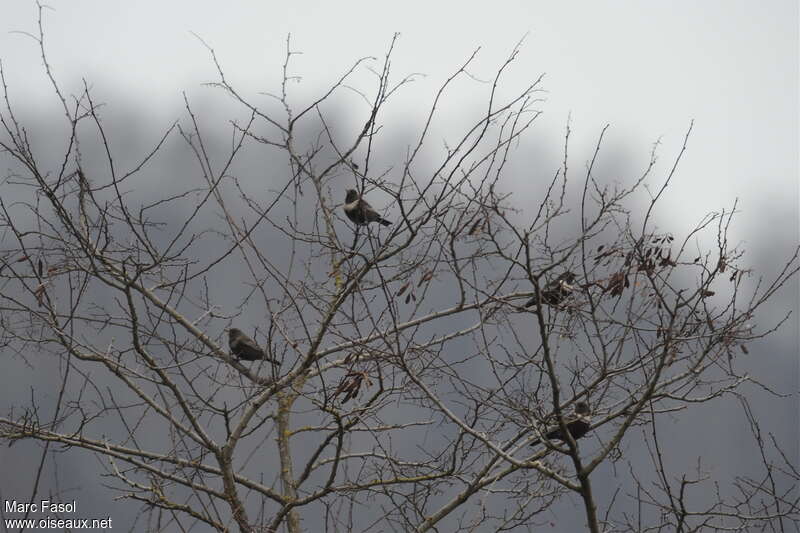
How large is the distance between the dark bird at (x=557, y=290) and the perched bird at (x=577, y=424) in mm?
569

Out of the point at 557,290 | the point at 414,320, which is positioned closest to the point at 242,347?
the point at 414,320

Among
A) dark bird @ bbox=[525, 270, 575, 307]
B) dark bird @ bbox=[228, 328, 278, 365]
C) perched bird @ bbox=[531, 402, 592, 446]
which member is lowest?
perched bird @ bbox=[531, 402, 592, 446]

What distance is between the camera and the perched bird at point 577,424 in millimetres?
4426

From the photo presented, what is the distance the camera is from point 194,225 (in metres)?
17.6

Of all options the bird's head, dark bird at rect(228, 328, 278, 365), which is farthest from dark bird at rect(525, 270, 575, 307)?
the bird's head

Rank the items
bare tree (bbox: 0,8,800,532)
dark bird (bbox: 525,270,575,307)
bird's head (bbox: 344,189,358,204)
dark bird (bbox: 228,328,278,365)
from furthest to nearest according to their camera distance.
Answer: bird's head (bbox: 344,189,358,204) → dark bird (bbox: 228,328,278,365) → dark bird (bbox: 525,270,575,307) → bare tree (bbox: 0,8,800,532)

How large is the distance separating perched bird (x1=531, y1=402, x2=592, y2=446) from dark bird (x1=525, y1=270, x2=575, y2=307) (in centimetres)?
57

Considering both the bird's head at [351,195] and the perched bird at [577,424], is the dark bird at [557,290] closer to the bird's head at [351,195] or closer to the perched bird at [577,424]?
the perched bird at [577,424]

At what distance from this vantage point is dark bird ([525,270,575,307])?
4.64 m

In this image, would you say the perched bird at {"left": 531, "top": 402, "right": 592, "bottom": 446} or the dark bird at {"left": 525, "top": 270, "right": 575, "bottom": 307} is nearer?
the perched bird at {"left": 531, "top": 402, "right": 592, "bottom": 446}

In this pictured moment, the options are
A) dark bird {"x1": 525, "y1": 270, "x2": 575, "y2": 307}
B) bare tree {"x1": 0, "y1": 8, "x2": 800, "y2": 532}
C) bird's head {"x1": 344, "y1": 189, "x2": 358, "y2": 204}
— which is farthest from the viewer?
bird's head {"x1": 344, "y1": 189, "x2": 358, "y2": 204}

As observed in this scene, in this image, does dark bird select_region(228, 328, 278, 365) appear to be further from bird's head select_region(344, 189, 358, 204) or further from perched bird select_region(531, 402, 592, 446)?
perched bird select_region(531, 402, 592, 446)

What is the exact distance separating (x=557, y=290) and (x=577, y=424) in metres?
0.70

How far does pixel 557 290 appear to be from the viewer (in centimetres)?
468
